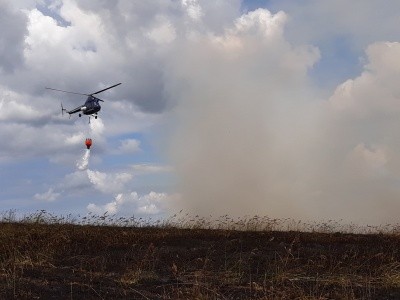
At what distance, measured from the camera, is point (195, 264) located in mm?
12602

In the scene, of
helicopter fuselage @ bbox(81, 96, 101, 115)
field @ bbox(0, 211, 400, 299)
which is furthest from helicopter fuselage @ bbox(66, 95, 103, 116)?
field @ bbox(0, 211, 400, 299)

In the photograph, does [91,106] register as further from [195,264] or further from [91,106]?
[195,264]

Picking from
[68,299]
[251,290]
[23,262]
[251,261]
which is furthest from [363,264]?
[23,262]

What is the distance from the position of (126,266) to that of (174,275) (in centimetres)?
132

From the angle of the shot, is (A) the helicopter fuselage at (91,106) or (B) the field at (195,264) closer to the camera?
(B) the field at (195,264)

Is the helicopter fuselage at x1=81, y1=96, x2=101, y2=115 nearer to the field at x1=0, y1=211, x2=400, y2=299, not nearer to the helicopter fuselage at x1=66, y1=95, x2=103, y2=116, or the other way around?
the helicopter fuselage at x1=66, y1=95, x2=103, y2=116

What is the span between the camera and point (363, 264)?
41.7 feet

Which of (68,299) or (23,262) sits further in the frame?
(23,262)

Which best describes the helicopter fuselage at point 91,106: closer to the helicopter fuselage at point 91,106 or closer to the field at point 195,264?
the helicopter fuselage at point 91,106

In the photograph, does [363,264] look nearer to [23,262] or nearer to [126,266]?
[126,266]

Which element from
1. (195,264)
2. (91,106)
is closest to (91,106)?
(91,106)

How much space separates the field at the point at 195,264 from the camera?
402 inches

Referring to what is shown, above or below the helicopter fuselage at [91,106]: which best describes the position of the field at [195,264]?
below

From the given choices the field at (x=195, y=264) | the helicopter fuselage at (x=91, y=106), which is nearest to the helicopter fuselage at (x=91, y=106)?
the helicopter fuselage at (x=91, y=106)
